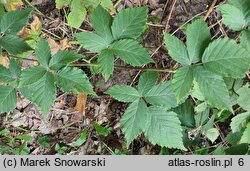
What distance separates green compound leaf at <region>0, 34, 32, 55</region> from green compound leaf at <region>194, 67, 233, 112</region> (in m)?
0.83

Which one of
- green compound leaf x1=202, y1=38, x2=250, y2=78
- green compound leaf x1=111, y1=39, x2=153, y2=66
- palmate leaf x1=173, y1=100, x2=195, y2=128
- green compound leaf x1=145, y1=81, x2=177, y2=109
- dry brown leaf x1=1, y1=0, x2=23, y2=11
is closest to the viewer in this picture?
green compound leaf x1=202, y1=38, x2=250, y2=78

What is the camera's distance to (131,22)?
56.3 inches

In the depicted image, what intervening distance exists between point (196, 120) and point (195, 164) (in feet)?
0.91

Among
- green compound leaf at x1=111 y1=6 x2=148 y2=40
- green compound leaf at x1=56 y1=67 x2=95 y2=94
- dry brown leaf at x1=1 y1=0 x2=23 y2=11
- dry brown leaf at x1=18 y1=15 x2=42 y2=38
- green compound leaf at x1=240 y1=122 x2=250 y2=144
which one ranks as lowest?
green compound leaf at x1=240 y1=122 x2=250 y2=144

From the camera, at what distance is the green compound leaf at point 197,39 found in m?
1.36

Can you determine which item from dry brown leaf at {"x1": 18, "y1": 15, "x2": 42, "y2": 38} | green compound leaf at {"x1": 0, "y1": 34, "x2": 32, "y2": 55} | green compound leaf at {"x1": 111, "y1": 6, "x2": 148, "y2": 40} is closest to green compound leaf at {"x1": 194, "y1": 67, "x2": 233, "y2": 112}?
green compound leaf at {"x1": 111, "y1": 6, "x2": 148, "y2": 40}

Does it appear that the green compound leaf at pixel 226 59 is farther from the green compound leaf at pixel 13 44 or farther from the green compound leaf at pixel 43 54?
the green compound leaf at pixel 13 44

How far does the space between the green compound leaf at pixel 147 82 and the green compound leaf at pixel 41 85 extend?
0.43m

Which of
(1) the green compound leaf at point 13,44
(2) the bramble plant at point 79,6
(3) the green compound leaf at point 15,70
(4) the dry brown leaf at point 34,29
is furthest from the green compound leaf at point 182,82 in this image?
(4) the dry brown leaf at point 34,29

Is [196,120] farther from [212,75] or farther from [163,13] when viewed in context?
[163,13]

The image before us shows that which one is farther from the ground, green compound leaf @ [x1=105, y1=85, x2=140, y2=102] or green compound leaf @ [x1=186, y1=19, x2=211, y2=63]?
green compound leaf @ [x1=186, y1=19, x2=211, y2=63]

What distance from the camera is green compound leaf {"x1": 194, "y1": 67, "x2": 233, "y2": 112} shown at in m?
1.28

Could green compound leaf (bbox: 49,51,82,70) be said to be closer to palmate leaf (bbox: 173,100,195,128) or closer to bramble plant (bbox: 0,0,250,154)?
bramble plant (bbox: 0,0,250,154)

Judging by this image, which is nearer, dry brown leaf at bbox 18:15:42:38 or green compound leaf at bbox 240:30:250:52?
green compound leaf at bbox 240:30:250:52
